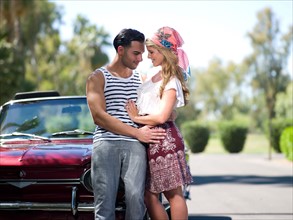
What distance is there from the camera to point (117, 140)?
193 inches

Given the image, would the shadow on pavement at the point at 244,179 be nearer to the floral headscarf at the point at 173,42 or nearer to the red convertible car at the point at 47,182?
the red convertible car at the point at 47,182

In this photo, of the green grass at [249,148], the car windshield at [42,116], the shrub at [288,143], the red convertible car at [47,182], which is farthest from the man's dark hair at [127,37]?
the green grass at [249,148]

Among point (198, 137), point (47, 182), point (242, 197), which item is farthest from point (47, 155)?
point (198, 137)

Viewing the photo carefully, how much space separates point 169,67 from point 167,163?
716 mm

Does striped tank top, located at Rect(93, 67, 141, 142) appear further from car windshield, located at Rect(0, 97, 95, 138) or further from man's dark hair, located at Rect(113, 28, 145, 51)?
car windshield, located at Rect(0, 97, 95, 138)

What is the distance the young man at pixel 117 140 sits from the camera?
4855 millimetres

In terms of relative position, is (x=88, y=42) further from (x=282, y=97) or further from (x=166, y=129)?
(x=166, y=129)

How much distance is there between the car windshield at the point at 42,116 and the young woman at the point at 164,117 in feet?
7.06

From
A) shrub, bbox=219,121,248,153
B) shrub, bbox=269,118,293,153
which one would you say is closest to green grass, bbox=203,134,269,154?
shrub, bbox=219,121,248,153

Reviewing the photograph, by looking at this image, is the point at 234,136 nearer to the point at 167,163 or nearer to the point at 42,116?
the point at 42,116

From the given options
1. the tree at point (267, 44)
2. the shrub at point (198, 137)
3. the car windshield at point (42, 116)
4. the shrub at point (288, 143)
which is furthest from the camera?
the tree at point (267, 44)

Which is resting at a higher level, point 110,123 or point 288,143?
point 110,123

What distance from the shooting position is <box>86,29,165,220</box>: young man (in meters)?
4.86

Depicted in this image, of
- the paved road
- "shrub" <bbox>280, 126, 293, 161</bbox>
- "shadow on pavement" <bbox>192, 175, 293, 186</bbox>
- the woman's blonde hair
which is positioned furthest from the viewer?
"shrub" <bbox>280, 126, 293, 161</bbox>
